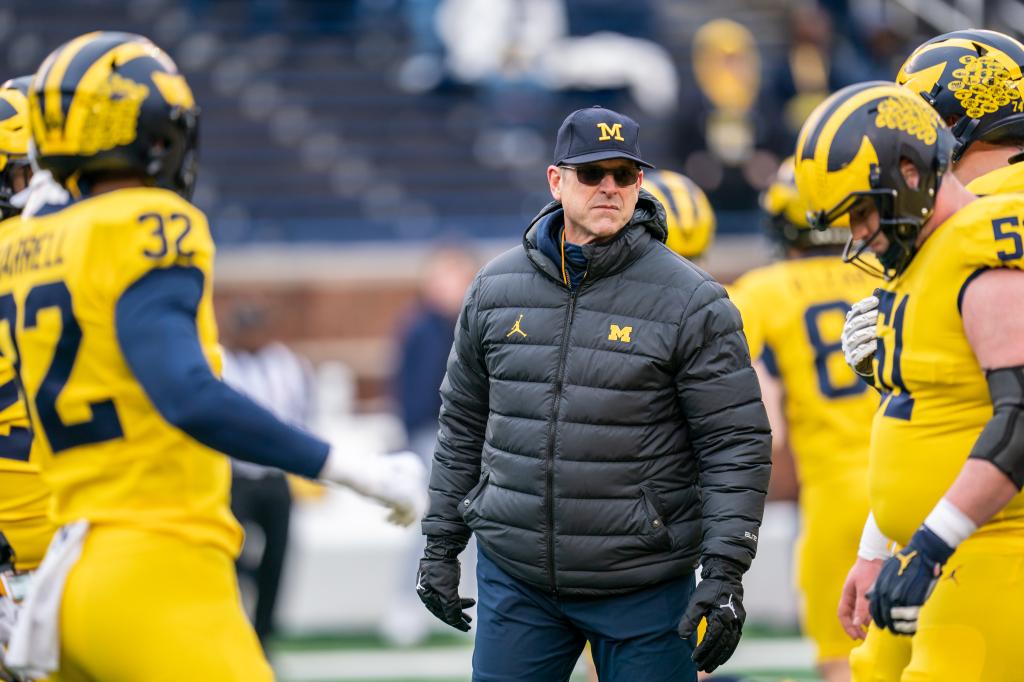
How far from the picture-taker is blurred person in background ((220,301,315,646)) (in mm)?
8516

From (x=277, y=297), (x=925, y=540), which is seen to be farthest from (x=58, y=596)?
(x=277, y=297)

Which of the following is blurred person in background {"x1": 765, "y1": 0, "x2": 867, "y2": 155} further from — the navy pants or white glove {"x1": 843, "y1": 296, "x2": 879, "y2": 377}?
the navy pants

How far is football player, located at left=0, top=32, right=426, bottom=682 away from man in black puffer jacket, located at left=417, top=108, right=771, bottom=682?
1.81ft

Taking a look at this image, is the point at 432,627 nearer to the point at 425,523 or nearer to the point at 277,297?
the point at 277,297

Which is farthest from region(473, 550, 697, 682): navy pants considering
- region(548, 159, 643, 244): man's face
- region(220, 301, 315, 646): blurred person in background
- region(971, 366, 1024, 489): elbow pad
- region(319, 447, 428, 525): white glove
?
region(220, 301, 315, 646): blurred person in background

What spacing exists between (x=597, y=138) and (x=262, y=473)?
456 centimetres

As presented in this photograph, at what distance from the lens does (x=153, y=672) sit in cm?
366

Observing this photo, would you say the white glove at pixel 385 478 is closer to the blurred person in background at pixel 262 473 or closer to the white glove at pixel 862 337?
the white glove at pixel 862 337

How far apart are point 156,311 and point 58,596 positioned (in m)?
0.71

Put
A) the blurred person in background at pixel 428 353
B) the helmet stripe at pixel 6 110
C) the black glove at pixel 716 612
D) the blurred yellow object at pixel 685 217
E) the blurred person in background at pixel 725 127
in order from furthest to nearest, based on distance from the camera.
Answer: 1. the blurred person in background at pixel 725 127
2. the blurred person in background at pixel 428 353
3. the blurred yellow object at pixel 685 217
4. the helmet stripe at pixel 6 110
5. the black glove at pixel 716 612

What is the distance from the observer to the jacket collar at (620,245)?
4426mm

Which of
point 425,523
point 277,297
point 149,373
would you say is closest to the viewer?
point 149,373

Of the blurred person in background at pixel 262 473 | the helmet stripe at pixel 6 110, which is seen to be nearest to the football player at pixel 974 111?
the helmet stripe at pixel 6 110

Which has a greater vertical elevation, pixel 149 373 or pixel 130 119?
pixel 130 119
